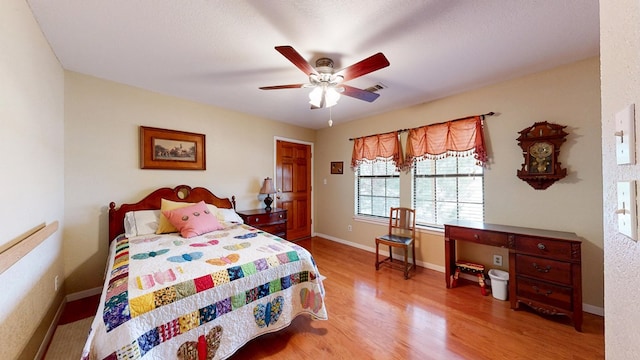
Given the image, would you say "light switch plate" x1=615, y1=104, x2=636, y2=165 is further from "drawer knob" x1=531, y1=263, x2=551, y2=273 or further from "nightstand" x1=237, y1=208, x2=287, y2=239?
"nightstand" x1=237, y1=208, x2=287, y2=239

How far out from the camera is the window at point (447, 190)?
2984 millimetres

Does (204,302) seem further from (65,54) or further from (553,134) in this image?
(553,134)

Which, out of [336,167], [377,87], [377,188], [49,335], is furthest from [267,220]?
[377,87]

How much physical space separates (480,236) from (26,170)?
390 cm

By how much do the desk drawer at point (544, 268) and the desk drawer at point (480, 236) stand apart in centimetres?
19

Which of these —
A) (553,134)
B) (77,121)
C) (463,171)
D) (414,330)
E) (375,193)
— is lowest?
(414,330)

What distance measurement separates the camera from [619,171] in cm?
55

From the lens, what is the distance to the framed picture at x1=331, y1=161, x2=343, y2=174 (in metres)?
4.56

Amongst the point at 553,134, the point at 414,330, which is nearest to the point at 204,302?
the point at 414,330

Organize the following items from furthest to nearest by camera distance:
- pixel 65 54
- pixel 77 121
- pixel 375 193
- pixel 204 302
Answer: pixel 375 193
pixel 77 121
pixel 65 54
pixel 204 302

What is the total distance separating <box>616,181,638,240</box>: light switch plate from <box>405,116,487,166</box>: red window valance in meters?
2.61

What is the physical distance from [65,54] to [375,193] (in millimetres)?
4115

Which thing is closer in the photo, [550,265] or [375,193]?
[550,265]

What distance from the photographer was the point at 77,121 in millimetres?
2529
